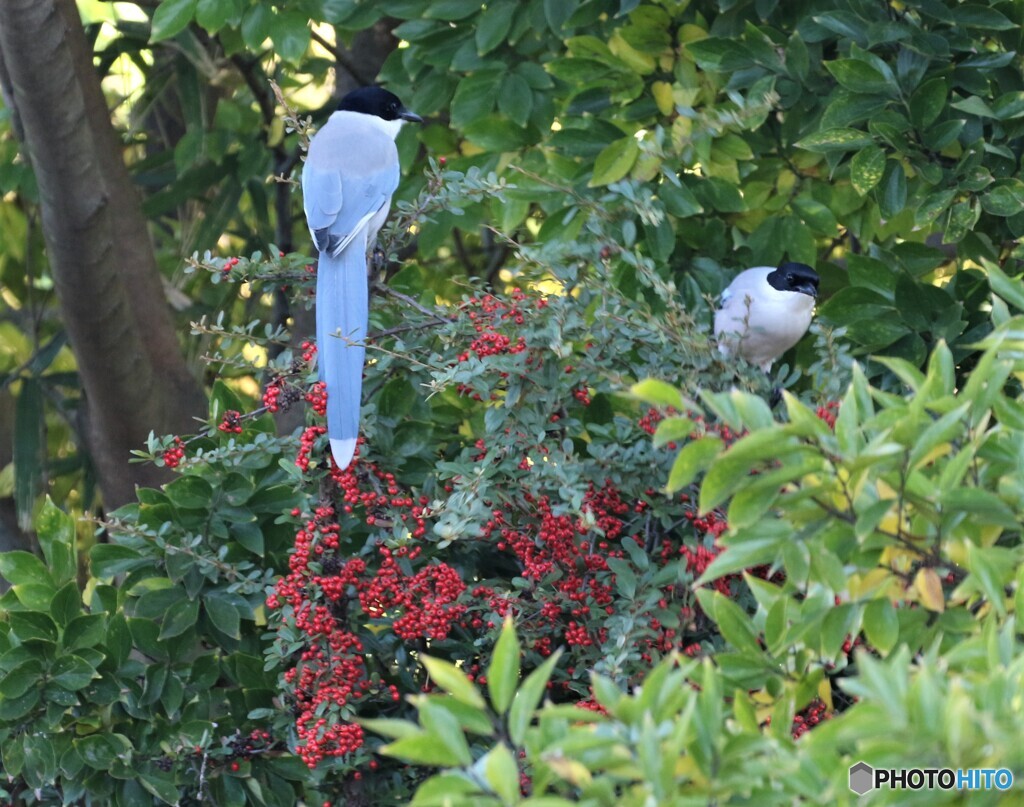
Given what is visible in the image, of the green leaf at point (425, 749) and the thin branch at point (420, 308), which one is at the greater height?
the green leaf at point (425, 749)

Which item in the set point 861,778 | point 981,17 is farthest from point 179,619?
point 981,17

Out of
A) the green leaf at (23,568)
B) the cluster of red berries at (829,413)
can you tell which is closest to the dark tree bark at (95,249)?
the green leaf at (23,568)

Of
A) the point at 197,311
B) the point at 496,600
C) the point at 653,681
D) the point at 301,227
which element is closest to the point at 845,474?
the point at 653,681

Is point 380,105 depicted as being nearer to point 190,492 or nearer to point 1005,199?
point 190,492

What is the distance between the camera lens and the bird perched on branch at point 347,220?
2398 mm

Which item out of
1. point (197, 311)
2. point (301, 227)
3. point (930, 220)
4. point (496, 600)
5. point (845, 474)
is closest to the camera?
point (845, 474)

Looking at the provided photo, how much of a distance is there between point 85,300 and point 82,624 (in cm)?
113

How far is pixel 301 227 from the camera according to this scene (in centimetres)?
543

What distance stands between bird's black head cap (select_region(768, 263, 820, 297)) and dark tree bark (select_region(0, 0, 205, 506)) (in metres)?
1.70

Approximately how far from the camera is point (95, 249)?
3406mm

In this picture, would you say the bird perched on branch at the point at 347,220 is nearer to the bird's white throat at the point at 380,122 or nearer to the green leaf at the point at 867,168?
the bird's white throat at the point at 380,122

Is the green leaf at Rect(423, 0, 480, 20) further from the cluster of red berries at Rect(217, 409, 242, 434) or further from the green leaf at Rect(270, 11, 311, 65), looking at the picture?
the cluster of red berries at Rect(217, 409, 242, 434)

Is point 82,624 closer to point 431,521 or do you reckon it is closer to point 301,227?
point 431,521

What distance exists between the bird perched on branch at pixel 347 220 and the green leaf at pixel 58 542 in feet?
2.42
